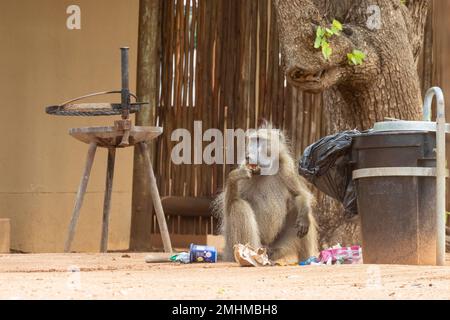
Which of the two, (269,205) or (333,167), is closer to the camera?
(333,167)

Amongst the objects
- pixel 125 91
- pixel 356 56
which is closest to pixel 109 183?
pixel 125 91

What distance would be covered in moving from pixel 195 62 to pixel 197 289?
6.12 m

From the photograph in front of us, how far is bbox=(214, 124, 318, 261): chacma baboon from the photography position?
784 cm

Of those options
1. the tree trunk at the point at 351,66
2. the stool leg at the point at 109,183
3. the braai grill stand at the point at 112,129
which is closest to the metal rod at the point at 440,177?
the tree trunk at the point at 351,66

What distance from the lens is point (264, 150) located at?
8.10 m

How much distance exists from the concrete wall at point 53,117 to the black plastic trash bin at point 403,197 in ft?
15.7

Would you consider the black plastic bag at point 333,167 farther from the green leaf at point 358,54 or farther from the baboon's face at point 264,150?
the green leaf at point 358,54

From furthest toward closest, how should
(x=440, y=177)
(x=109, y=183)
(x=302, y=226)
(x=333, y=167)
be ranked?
(x=109, y=183) → (x=302, y=226) → (x=333, y=167) → (x=440, y=177)

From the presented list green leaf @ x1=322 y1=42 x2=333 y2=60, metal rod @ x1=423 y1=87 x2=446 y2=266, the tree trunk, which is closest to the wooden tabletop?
the tree trunk

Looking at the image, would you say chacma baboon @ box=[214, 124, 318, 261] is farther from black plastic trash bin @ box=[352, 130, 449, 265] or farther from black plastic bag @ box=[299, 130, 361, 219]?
black plastic trash bin @ box=[352, 130, 449, 265]

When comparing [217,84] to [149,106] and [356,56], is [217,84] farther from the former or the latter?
[356,56]

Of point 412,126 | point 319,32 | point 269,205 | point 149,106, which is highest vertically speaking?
point 319,32

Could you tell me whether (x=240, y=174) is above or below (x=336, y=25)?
Result: below

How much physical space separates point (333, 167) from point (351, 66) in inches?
54.1
